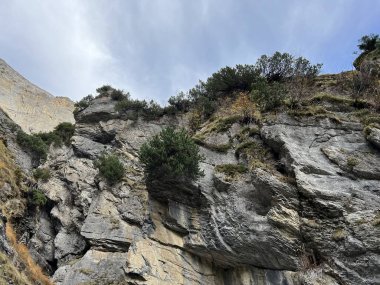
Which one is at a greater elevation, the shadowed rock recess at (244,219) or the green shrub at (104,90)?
the green shrub at (104,90)

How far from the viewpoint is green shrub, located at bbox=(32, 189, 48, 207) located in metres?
22.7

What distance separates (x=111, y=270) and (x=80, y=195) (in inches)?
268

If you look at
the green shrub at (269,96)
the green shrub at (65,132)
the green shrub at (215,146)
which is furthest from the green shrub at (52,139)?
the green shrub at (269,96)

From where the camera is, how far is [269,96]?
68.7ft

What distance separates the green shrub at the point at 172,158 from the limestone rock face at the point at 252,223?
1.89ft

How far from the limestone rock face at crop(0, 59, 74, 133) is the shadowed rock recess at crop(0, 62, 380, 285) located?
71.7 feet

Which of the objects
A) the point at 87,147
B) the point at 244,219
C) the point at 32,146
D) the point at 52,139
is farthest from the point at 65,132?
the point at 244,219

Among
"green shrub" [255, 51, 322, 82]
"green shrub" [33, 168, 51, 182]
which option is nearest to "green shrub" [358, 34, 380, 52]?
"green shrub" [255, 51, 322, 82]

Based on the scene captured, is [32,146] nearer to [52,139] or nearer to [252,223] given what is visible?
[52,139]

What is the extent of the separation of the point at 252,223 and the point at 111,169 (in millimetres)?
9883

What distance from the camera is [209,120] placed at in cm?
2458

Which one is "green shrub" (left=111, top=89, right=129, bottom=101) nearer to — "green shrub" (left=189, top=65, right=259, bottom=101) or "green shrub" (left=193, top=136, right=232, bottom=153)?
"green shrub" (left=189, top=65, right=259, bottom=101)

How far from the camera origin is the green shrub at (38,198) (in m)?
22.7

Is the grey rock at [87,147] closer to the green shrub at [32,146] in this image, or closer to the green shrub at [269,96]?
the green shrub at [32,146]
